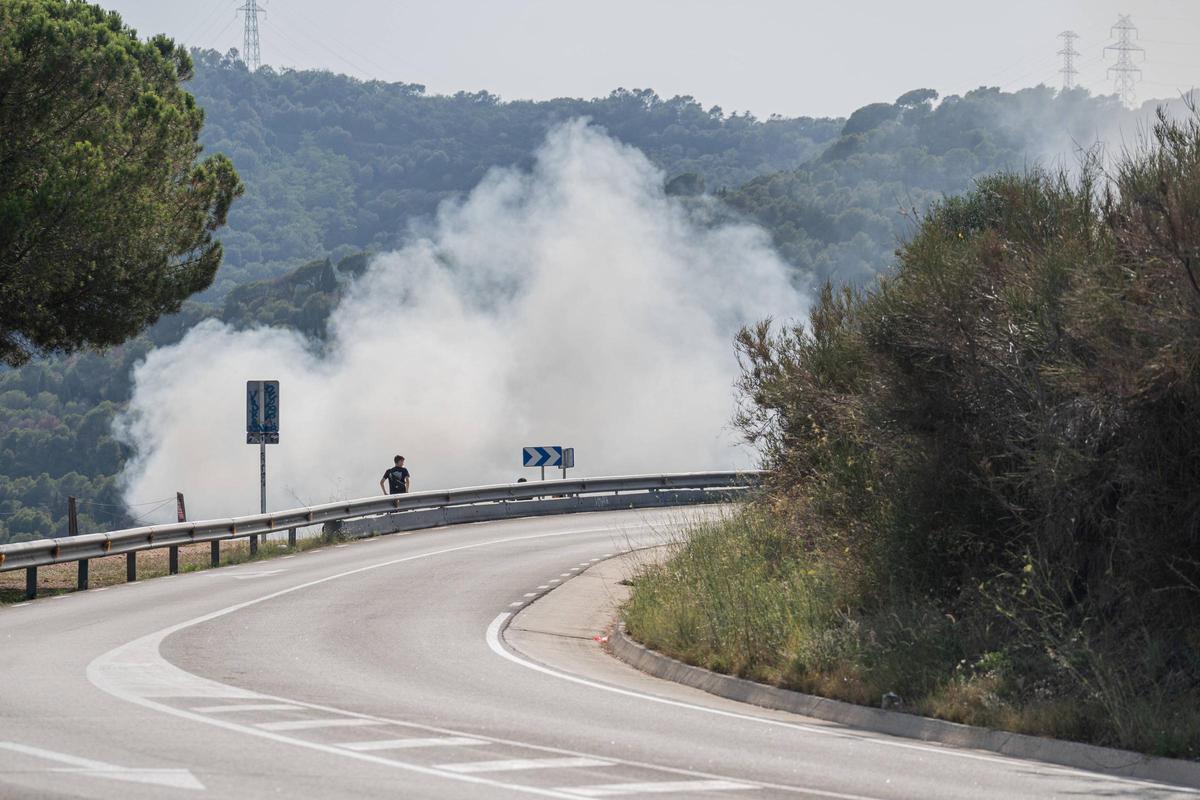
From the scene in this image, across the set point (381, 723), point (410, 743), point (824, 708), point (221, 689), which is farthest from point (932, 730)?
point (221, 689)

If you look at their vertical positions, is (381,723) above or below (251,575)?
below

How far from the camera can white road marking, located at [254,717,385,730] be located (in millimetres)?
11984

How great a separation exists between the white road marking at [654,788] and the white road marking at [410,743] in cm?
182

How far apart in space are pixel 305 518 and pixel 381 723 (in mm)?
20425

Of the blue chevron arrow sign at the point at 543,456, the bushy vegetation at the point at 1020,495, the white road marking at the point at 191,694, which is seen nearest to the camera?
the white road marking at the point at 191,694

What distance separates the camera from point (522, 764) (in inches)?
420

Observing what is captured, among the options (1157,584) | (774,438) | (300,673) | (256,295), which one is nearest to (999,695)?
(1157,584)

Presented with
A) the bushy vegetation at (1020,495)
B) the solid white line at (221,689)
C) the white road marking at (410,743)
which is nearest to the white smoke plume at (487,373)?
the solid white line at (221,689)

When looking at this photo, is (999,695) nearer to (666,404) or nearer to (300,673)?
(300,673)

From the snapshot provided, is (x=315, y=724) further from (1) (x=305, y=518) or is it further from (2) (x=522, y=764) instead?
(1) (x=305, y=518)

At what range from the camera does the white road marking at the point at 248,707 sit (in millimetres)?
12773

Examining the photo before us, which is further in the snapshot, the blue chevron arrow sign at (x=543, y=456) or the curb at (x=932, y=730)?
the blue chevron arrow sign at (x=543, y=456)

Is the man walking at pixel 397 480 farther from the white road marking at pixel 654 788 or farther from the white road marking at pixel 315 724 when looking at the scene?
the white road marking at pixel 654 788

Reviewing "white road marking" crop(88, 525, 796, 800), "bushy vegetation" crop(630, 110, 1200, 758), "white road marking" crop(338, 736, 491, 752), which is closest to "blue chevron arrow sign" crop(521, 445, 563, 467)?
"white road marking" crop(88, 525, 796, 800)
